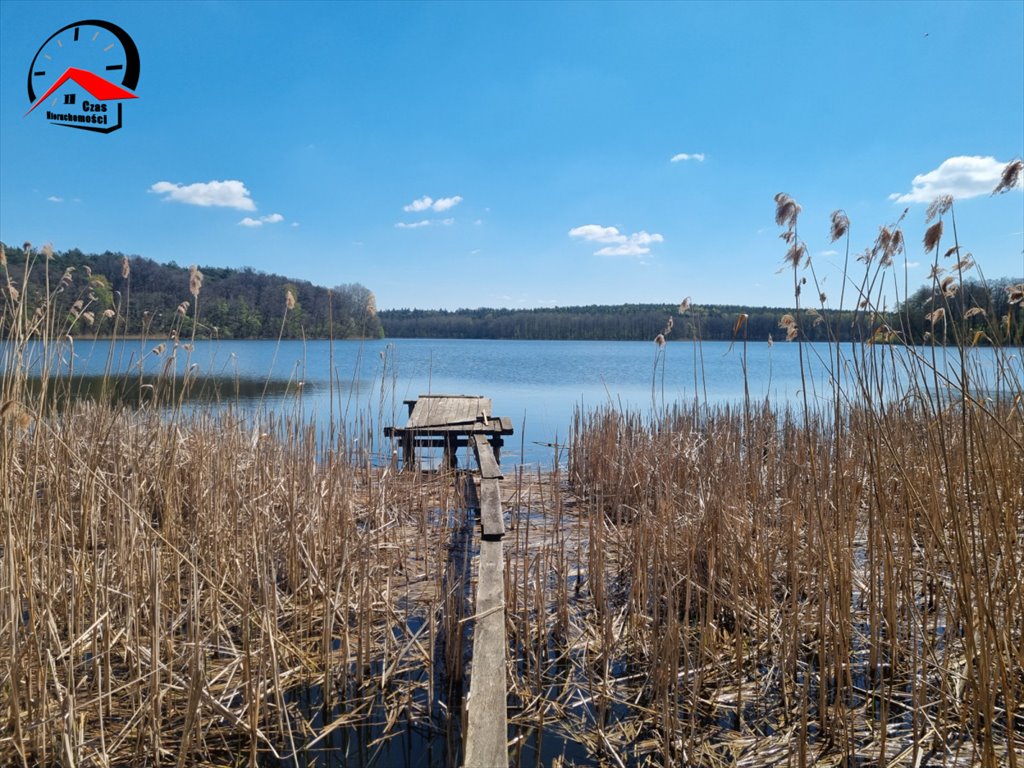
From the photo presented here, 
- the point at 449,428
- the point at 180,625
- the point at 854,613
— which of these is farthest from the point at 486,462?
the point at 854,613

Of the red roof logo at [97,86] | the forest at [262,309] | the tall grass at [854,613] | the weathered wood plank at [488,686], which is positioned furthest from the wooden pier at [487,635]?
the red roof logo at [97,86]

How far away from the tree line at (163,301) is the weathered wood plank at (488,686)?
145 cm

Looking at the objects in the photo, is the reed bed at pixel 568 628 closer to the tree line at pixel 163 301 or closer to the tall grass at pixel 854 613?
the tall grass at pixel 854 613

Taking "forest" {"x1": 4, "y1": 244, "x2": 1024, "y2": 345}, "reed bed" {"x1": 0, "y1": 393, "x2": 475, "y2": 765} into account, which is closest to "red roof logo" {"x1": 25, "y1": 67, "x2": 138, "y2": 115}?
"forest" {"x1": 4, "y1": 244, "x2": 1024, "y2": 345}

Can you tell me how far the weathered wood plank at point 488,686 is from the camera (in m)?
1.63

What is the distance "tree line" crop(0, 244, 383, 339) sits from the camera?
299 centimetres

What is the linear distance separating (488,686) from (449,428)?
Result: 5424 millimetres

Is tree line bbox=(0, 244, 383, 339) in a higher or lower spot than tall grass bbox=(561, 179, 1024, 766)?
higher

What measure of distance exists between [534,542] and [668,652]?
86.7 inches

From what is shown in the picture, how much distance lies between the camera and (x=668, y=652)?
224cm

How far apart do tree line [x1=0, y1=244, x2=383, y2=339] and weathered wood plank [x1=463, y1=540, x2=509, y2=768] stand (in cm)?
145

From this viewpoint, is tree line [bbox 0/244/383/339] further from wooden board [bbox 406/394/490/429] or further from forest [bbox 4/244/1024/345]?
wooden board [bbox 406/394/490/429]

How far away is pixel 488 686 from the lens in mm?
1951

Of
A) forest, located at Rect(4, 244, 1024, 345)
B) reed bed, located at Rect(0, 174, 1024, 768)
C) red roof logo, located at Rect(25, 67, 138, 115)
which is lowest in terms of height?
reed bed, located at Rect(0, 174, 1024, 768)
